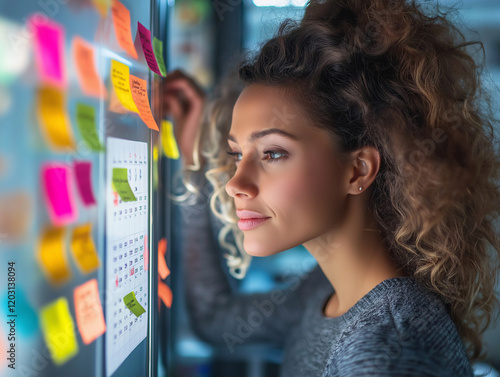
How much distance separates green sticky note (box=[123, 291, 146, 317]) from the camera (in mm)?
803

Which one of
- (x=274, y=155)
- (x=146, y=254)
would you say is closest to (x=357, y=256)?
(x=274, y=155)

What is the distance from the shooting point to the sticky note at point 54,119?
1.84 feet

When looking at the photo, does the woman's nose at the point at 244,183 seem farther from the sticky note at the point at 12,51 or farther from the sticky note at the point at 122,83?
the sticky note at the point at 12,51

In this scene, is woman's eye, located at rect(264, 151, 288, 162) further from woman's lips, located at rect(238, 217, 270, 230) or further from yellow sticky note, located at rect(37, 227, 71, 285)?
yellow sticky note, located at rect(37, 227, 71, 285)

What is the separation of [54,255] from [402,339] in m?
0.57

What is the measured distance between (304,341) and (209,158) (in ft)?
2.12

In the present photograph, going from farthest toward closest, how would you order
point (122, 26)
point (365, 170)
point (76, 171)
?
point (365, 170) < point (122, 26) < point (76, 171)

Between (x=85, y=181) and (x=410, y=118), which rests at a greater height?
(x=410, y=118)

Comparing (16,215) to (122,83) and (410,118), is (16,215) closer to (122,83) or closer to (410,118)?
(122,83)

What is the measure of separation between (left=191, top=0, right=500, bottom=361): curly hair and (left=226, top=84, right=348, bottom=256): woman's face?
51mm

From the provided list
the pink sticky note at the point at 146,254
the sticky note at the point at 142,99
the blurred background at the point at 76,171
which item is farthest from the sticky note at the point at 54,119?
the pink sticky note at the point at 146,254

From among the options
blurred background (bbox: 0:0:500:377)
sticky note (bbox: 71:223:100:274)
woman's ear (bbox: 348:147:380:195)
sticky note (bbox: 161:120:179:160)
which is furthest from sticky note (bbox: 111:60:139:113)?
woman's ear (bbox: 348:147:380:195)

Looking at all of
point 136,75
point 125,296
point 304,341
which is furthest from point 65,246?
→ point 304,341

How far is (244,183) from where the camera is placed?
0.95 metres
